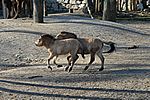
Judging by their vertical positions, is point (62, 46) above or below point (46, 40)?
below

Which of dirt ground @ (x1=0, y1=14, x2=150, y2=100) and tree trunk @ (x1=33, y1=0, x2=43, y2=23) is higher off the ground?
tree trunk @ (x1=33, y1=0, x2=43, y2=23)

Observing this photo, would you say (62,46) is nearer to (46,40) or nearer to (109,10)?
(46,40)

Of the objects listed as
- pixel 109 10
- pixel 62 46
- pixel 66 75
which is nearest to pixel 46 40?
pixel 62 46

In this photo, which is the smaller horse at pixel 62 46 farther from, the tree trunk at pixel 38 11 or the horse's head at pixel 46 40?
the tree trunk at pixel 38 11

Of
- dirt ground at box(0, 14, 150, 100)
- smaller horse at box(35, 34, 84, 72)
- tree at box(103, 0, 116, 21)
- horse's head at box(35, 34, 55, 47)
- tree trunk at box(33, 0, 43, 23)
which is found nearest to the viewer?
dirt ground at box(0, 14, 150, 100)

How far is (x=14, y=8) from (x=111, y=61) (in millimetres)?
11305

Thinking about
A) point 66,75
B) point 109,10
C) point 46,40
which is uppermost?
point 109,10

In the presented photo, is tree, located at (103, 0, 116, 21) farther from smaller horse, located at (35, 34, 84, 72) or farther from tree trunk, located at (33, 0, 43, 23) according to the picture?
smaller horse, located at (35, 34, 84, 72)

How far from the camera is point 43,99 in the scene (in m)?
7.37

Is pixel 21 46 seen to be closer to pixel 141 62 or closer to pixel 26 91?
pixel 141 62

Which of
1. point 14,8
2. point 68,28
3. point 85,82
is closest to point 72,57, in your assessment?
point 85,82

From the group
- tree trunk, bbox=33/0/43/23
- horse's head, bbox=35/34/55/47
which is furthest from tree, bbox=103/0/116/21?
horse's head, bbox=35/34/55/47

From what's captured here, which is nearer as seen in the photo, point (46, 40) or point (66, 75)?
point (66, 75)

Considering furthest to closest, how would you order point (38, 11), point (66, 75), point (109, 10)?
point (109, 10) < point (38, 11) < point (66, 75)
